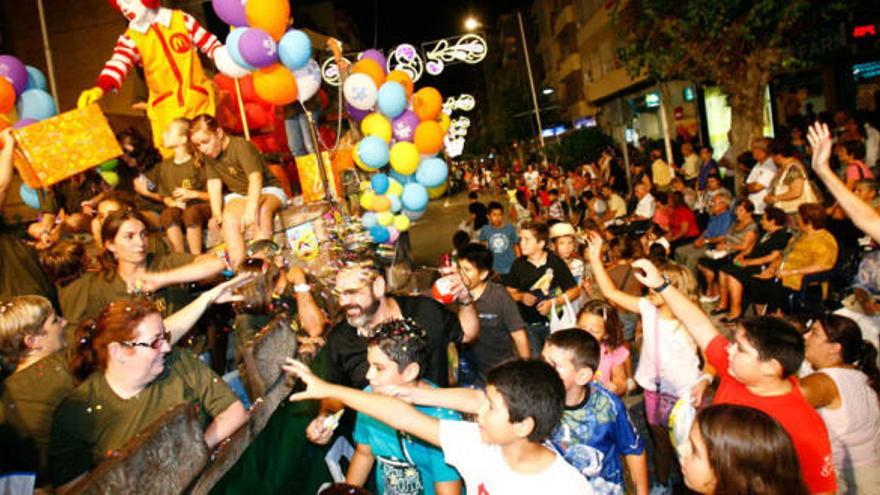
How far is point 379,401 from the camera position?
7.94ft

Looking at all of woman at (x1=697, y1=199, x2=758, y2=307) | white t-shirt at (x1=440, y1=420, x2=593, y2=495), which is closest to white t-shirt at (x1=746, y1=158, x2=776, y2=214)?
woman at (x1=697, y1=199, x2=758, y2=307)

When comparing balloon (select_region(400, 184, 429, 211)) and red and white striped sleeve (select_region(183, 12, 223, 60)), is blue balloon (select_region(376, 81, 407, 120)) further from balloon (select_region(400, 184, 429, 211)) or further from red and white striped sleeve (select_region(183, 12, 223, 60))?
red and white striped sleeve (select_region(183, 12, 223, 60))

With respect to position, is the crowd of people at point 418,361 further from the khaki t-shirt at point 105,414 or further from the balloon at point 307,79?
the balloon at point 307,79

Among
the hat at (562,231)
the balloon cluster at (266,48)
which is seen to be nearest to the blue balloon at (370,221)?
the balloon cluster at (266,48)

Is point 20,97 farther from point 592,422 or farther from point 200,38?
point 592,422

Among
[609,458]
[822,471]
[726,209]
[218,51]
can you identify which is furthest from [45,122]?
[726,209]

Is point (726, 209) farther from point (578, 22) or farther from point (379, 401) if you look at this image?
point (578, 22)

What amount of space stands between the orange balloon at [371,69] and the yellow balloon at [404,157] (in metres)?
0.73

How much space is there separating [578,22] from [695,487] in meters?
36.5

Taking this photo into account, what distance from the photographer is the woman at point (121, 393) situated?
2.44 meters

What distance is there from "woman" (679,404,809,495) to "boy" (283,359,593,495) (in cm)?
44

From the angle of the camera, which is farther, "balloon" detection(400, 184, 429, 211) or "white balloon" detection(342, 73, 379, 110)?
"balloon" detection(400, 184, 429, 211)

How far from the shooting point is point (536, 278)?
5492mm

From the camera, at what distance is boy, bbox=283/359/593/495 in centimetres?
224
